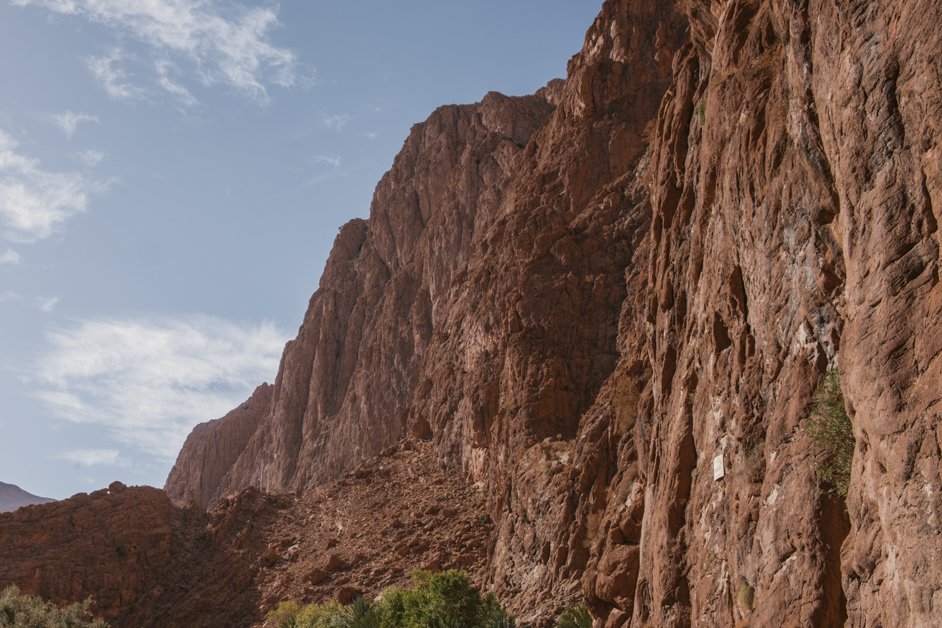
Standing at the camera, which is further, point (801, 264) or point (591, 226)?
point (591, 226)

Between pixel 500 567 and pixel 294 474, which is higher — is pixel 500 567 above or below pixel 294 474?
below

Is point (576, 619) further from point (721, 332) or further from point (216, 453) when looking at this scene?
point (216, 453)

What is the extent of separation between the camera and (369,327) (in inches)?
3169

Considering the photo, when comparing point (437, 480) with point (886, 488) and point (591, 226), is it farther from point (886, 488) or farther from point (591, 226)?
point (886, 488)

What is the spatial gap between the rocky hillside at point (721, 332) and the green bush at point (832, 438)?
173 mm

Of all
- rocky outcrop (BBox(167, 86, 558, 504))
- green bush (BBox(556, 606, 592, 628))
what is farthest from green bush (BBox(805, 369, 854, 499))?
rocky outcrop (BBox(167, 86, 558, 504))

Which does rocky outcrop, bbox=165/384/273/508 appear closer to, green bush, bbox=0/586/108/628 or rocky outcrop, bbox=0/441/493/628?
rocky outcrop, bbox=0/441/493/628

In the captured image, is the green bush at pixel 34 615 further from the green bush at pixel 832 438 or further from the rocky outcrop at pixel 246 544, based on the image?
the green bush at pixel 832 438

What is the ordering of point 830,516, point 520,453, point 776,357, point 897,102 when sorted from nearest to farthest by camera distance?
1. point 897,102
2. point 830,516
3. point 776,357
4. point 520,453

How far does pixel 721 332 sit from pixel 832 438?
528 cm

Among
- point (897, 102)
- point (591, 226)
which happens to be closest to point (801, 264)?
point (897, 102)

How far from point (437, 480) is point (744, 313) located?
36.1 metres

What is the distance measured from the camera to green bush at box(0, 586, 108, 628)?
39.9 meters

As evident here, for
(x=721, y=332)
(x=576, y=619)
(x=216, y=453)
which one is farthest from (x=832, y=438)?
(x=216, y=453)
